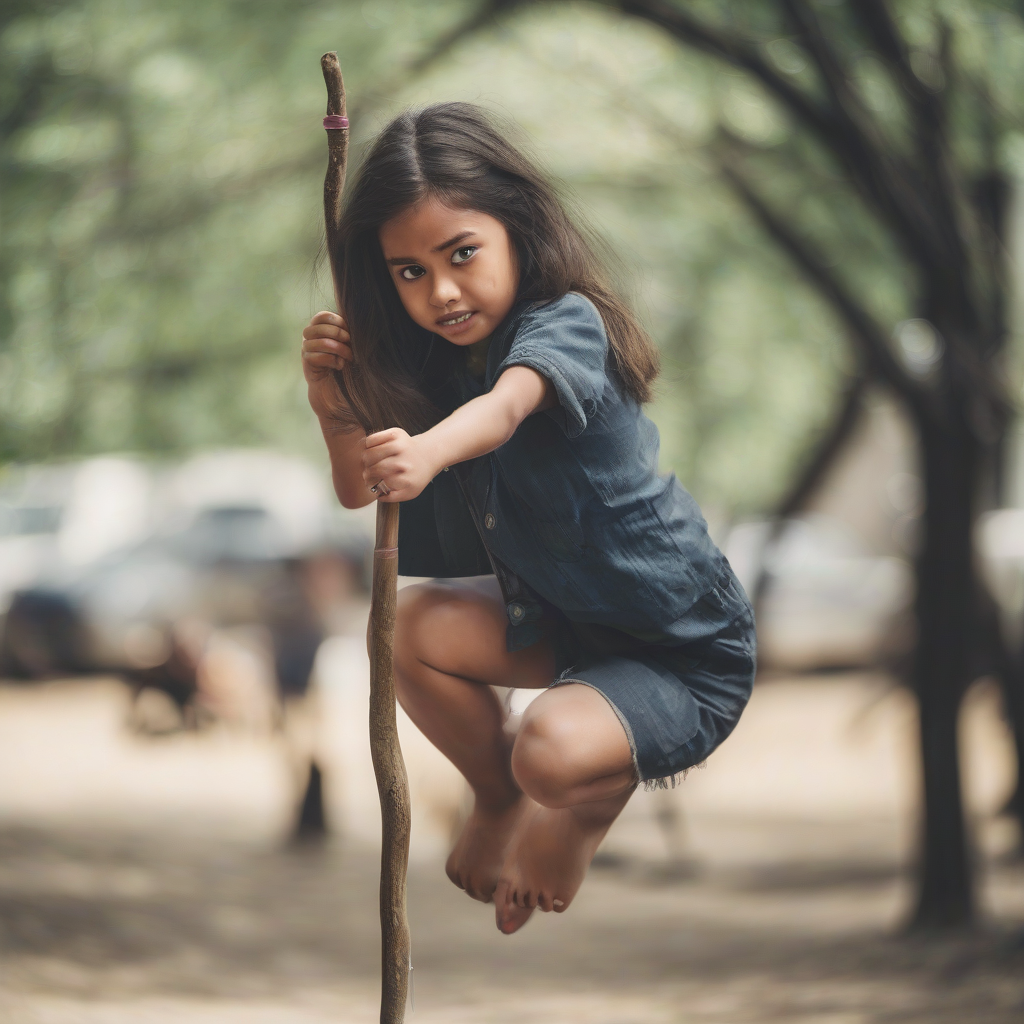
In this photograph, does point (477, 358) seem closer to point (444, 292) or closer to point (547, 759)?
point (444, 292)

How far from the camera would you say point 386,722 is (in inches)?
75.9

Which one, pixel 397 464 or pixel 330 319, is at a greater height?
pixel 330 319

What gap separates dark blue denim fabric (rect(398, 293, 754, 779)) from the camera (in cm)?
196

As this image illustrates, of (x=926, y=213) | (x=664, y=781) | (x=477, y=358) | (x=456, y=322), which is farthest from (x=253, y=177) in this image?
(x=664, y=781)

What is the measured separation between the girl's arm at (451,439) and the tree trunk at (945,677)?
554 centimetres

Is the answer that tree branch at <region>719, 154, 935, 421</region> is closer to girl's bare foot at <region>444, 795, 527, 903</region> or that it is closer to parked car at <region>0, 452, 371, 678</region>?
girl's bare foot at <region>444, 795, 527, 903</region>

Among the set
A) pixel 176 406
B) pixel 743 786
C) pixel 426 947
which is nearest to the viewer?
pixel 426 947

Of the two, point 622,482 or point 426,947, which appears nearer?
point 622,482

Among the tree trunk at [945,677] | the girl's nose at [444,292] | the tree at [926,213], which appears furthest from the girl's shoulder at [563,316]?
the tree trunk at [945,677]

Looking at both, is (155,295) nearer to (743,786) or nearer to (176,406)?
(176,406)

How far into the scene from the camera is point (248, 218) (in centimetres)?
724

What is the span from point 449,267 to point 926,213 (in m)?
4.82

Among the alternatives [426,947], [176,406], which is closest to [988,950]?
[426,947]

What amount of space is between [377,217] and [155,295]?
18.3 ft
